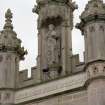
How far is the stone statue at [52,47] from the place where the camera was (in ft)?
72.5

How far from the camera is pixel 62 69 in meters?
21.9

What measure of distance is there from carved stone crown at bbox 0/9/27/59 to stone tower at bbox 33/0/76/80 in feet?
2.47

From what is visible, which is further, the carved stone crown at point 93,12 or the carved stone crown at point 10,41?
the carved stone crown at point 10,41

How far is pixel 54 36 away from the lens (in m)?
22.5

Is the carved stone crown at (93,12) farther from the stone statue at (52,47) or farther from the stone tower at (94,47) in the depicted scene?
the stone statue at (52,47)

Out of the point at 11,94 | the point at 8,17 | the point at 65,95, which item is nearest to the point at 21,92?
the point at 11,94

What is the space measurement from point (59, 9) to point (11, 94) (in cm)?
381

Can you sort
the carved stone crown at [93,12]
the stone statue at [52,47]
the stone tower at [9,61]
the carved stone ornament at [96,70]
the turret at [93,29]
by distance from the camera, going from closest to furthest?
the carved stone ornament at [96,70]
the turret at [93,29]
the carved stone crown at [93,12]
the stone tower at [9,61]
the stone statue at [52,47]

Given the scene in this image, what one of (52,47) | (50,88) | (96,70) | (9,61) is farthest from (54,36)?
(96,70)

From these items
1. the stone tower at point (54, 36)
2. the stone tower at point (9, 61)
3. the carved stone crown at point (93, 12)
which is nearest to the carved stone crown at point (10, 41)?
the stone tower at point (9, 61)

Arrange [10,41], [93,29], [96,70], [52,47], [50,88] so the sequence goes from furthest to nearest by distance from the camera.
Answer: [10,41]
[52,47]
[50,88]
[93,29]
[96,70]

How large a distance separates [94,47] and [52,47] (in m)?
2.23

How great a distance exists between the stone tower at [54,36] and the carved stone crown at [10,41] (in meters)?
0.75

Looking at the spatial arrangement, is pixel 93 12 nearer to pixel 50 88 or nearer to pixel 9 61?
pixel 50 88
